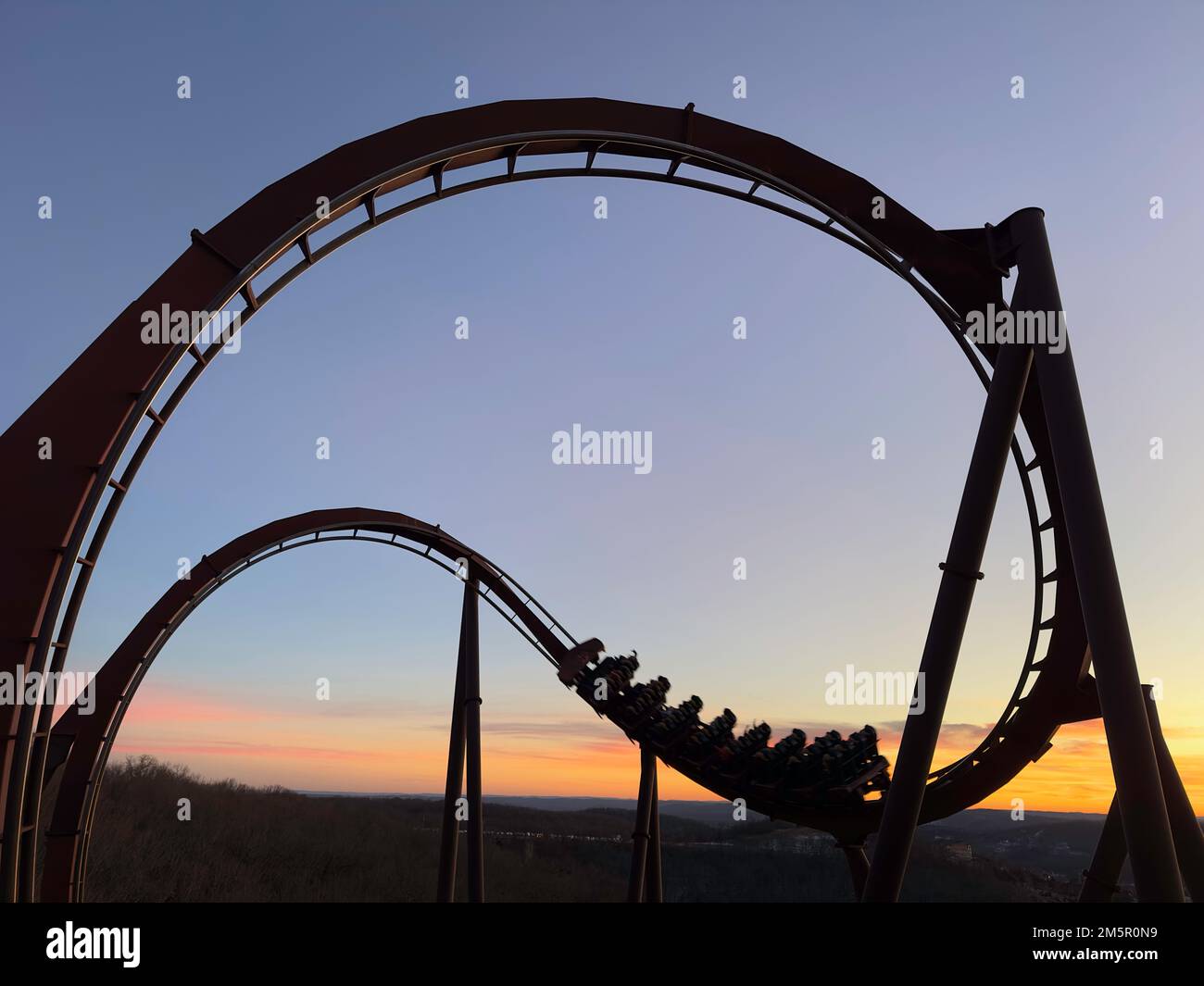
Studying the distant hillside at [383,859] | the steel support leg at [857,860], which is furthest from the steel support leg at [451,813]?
the distant hillside at [383,859]

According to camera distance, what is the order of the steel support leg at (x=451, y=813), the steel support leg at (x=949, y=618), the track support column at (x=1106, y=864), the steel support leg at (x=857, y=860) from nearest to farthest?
the steel support leg at (x=949, y=618), the track support column at (x=1106, y=864), the steel support leg at (x=857, y=860), the steel support leg at (x=451, y=813)

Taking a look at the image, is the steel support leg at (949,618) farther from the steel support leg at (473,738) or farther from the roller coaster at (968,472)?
the steel support leg at (473,738)

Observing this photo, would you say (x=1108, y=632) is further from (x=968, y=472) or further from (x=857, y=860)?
(x=857, y=860)

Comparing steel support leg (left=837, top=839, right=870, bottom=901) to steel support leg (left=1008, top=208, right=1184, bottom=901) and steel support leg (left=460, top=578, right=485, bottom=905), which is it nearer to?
steel support leg (left=460, top=578, right=485, bottom=905)

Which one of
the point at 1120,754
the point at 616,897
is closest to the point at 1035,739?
the point at 1120,754

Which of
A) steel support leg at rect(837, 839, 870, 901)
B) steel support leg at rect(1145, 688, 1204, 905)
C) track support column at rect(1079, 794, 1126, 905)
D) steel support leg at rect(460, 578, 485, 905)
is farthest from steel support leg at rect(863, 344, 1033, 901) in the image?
steel support leg at rect(460, 578, 485, 905)
